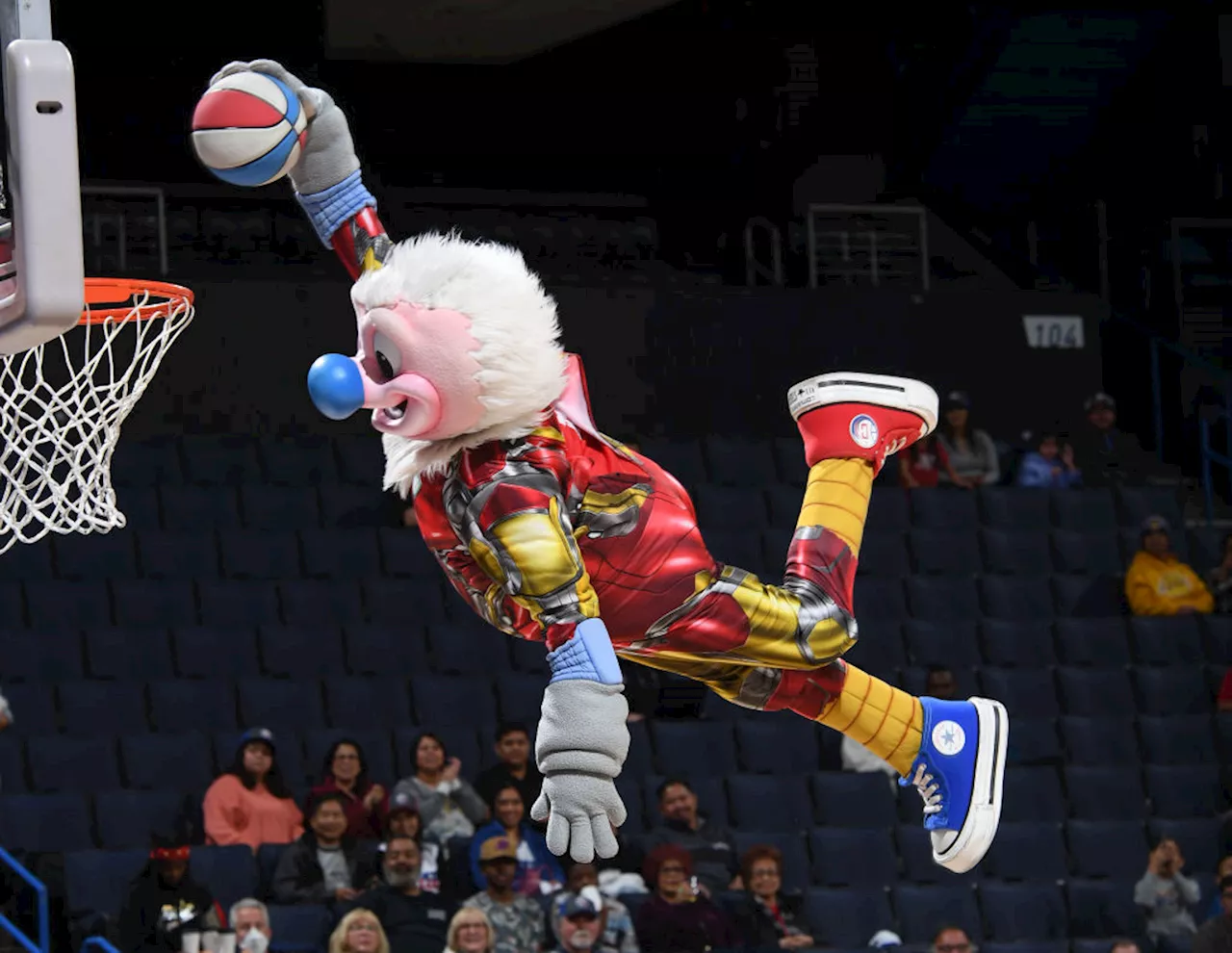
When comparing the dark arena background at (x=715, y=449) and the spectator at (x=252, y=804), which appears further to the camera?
the dark arena background at (x=715, y=449)

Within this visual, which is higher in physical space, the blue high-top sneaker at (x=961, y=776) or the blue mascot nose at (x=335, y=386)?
the blue mascot nose at (x=335, y=386)

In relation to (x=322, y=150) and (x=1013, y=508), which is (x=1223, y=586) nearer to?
(x=1013, y=508)

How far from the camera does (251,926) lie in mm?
7840

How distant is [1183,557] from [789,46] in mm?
4506

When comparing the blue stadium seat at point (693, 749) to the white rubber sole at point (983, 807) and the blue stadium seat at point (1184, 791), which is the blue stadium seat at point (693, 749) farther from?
the white rubber sole at point (983, 807)

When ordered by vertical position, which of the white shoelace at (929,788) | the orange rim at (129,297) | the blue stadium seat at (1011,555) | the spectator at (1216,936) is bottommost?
the spectator at (1216,936)

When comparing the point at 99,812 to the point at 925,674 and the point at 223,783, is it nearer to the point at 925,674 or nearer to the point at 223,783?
the point at 223,783

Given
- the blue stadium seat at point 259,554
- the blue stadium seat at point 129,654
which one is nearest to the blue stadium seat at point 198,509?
the blue stadium seat at point 259,554

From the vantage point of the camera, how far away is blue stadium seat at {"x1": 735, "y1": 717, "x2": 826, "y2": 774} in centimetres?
988

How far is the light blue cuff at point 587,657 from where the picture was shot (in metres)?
4.42

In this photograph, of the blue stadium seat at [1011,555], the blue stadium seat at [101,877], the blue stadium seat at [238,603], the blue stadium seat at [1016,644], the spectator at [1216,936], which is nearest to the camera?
the blue stadium seat at [101,877]


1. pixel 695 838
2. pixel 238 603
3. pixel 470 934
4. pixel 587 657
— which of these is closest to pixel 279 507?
pixel 238 603

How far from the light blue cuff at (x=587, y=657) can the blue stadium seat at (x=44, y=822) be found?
15.3 ft

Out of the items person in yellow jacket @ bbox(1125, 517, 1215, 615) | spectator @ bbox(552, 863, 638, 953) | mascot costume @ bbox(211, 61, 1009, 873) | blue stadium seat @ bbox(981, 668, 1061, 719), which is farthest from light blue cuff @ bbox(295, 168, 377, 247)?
person in yellow jacket @ bbox(1125, 517, 1215, 615)
